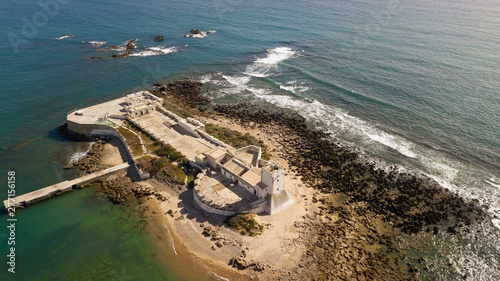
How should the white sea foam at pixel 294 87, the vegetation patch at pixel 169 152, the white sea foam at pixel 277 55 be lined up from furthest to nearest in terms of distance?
the white sea foam at pixel 277 55 → the white sea foam at pixel 294 87 → the vegetation patch at pixel 169 152

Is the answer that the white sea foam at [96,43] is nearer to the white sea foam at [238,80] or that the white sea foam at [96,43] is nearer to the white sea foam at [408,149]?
the white sea foam at [238,80]

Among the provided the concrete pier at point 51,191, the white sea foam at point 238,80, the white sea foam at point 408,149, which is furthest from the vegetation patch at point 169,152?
the white sea foam at point 238,80

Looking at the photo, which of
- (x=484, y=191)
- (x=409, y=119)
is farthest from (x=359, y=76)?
(x=484, y=191)

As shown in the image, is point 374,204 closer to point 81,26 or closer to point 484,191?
point 484,191

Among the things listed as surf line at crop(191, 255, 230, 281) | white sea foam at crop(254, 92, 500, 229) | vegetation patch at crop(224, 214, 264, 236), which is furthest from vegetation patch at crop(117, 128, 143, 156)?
white sea foam at crop(254, 92, 500, 229)

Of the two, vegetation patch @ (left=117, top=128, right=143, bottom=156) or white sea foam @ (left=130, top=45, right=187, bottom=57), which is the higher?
white sea foam @ (left=130, top=45, right=187, bottom=57)

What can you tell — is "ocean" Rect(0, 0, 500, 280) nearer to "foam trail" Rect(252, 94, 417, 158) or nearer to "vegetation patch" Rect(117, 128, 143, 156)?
"foam trail" Rect(252, 94, 417, 158)
